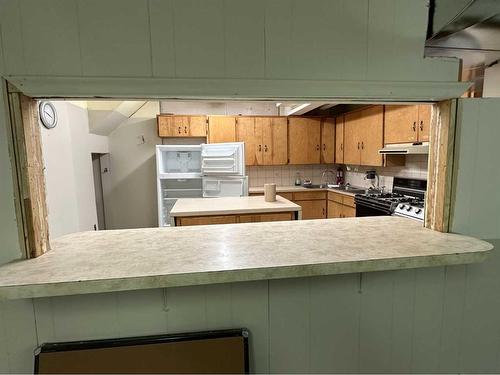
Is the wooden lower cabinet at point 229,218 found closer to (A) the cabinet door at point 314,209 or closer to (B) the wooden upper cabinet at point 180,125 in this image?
(A) the cabinet door at point 314,209

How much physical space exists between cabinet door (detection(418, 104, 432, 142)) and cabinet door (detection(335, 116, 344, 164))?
63.5 inches

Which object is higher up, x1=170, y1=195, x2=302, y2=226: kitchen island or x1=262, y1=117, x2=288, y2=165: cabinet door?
x1=262, y1=117, x2=288, y2=165: cabinet door

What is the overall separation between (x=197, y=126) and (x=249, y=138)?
87 cm

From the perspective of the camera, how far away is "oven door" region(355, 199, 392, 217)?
281 cm

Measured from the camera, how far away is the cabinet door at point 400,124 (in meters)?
2.74

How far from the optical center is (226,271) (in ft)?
2.50

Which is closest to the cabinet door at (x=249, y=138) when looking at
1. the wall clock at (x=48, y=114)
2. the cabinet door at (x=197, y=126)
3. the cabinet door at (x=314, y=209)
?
the cabinet door at (x=197, y=126)

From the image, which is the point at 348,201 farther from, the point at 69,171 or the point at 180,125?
the point at 69,171

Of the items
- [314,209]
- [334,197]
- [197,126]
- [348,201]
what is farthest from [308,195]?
[197,126]

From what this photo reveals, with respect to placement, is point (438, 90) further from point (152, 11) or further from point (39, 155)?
point (39, 155)

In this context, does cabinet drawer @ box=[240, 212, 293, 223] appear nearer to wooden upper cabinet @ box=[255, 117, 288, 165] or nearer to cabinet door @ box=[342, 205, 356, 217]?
cabinet door @ box=[342, 205, 356, 217]

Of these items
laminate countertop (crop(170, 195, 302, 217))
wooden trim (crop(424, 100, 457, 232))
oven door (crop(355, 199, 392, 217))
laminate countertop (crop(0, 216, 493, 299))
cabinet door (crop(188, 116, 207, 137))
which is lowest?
oven door (crop(355, 199, 392, 217))

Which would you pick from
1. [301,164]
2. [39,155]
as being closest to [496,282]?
[39,155]

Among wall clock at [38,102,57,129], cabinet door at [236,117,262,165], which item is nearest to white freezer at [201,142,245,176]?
cabinet door at [236,117,262,165]
